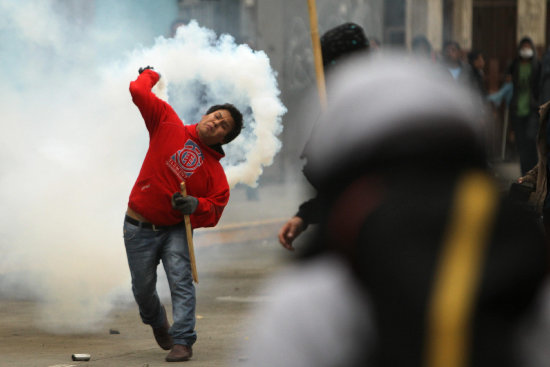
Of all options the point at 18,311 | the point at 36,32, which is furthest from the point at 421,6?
the point at 18,311

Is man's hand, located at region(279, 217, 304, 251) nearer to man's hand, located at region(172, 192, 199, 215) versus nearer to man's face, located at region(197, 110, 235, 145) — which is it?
man's hand, located at region(172, 192, 199, 215)

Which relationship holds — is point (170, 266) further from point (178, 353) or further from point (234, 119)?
point (234, 119)

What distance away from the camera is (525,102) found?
13.6 m

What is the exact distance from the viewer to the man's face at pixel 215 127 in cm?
568

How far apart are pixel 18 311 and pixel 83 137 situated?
1.34m

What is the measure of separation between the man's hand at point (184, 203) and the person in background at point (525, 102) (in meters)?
7.91

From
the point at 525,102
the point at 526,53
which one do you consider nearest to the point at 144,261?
the point at 525,102

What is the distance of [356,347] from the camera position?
1.91 meters

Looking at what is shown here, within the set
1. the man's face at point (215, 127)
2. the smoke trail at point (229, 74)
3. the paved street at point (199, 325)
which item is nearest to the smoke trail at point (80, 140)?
the smoke trail at point (229, 74)

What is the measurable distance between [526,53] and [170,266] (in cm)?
931

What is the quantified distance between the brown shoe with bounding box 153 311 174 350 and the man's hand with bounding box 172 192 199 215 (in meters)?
0.74

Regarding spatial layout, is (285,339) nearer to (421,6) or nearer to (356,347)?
(356,347)

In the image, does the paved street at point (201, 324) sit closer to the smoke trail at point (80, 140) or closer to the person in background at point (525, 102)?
the smoke trail at point (80, 140)

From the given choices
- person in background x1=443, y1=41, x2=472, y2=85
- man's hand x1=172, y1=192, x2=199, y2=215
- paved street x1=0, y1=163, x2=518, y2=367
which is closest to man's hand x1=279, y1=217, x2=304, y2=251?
paved street x1=0, y1=163, x2=518, y2=367
